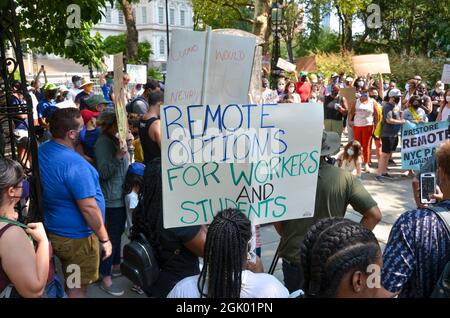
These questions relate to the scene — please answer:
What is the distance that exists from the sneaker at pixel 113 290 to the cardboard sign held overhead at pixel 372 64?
36.8 ft

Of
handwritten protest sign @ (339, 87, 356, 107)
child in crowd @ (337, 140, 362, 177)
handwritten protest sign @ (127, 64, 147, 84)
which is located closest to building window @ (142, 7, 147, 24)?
handwritten protest sign @ (127, 64, 147, 84)

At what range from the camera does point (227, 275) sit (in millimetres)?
1951

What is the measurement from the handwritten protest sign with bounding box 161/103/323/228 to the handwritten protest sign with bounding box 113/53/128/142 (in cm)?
125

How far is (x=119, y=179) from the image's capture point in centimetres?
437

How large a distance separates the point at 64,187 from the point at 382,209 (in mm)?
5054

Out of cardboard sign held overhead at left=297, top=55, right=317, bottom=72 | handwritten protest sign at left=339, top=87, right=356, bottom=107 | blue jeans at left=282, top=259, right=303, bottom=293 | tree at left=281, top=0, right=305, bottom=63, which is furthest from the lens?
tree at left=281, top=0, right=305, bottom=63

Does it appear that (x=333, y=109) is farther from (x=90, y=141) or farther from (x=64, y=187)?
(x=64, y=187)

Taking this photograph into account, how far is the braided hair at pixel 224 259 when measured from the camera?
1.94 meters

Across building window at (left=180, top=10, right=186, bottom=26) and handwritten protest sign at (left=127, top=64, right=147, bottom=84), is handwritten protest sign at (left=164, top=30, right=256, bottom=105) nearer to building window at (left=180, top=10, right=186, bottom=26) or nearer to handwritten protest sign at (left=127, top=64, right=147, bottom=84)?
handwritten protest sign at (left=127, top=64, right=147, bottom=84)

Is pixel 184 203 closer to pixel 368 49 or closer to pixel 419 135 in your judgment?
pixel 419 135

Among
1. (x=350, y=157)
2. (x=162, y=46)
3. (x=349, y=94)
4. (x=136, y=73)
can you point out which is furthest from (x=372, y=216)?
(x=162, y=46)

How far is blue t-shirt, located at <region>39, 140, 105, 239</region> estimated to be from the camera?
3.24m

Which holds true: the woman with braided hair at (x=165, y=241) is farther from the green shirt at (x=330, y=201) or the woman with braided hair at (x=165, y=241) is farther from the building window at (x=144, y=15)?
the building window at (x=144, y=15)

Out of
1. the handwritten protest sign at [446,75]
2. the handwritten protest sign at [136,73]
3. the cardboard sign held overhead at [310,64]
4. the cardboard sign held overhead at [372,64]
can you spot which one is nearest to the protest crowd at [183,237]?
the handwritten protest sign at [136,73]
